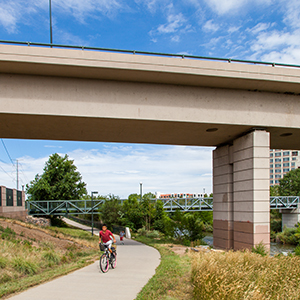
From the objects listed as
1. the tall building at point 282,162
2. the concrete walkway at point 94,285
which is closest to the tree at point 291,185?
the tall building at point 282,162

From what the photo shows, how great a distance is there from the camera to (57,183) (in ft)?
172

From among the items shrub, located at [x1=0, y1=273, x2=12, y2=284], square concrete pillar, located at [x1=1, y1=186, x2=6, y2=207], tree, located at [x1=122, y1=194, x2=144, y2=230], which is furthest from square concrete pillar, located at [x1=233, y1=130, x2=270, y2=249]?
tree, located at [x1=122, y1=194, x2=144, y2=230]

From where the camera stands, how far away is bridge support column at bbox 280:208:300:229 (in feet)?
171

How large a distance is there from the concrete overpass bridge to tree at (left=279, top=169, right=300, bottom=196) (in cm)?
6801

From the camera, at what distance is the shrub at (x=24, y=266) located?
10.7 m

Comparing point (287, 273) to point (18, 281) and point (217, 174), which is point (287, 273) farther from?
point (217, 174)

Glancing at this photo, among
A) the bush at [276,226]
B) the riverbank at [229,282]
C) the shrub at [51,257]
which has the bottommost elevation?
the bush at [276,226]

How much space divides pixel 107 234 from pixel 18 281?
11.4 feet

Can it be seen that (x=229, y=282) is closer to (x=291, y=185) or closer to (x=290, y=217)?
(x=290, y=217)

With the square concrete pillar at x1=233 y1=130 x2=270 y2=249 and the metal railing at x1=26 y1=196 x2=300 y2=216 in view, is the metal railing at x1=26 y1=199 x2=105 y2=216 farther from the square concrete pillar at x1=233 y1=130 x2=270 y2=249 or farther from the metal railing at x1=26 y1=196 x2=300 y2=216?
the square concrete pillar at x1=233 y1=130 x2=270 y2=249

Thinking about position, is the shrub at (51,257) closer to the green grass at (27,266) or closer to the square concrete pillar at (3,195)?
the green grass at (27,266)

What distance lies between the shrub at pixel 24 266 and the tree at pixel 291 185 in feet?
252

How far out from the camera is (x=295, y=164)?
123m

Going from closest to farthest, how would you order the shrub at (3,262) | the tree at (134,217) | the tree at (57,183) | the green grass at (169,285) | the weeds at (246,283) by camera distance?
the weeds at (246,283)
the green grass at (169,285)
the shrub at (3,262)
the tree at (134,217)
the tree at (57,183)
